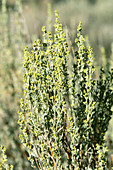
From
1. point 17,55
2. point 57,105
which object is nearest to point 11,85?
point 17,55

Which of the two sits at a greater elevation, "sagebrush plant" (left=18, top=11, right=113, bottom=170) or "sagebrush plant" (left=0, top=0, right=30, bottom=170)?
"sagebrush plant" (left=0, top=0, right=30, bottom=170)

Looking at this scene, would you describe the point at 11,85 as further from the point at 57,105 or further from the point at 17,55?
the point at 57,105

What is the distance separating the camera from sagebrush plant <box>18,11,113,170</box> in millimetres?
1464

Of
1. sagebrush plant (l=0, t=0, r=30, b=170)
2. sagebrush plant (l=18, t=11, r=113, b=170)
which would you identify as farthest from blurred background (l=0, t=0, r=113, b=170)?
sagebrush plant (l=18, t=11, r=113, b=170)

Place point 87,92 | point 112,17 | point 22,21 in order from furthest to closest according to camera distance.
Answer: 1. point 112,17
2. point 22,21
3. point 87,92

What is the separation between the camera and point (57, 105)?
149cm

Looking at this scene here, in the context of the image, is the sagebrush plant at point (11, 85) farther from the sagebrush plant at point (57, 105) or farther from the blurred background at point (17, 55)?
the sagebrush plant at point (57, 105)

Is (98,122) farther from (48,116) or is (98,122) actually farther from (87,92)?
(48,116)

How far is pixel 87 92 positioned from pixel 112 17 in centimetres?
463

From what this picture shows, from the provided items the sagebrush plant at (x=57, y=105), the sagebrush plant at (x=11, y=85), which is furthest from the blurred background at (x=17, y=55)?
the sagebrush plant at (x=57, y=105)

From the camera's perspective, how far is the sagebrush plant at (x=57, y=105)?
146cm

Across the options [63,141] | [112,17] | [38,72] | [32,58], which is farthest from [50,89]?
[112,17]

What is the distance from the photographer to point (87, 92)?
146 centimetres

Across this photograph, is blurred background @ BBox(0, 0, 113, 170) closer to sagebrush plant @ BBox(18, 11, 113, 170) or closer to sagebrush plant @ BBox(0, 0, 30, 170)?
sagebrush plant @ BBox(0, 0, 30, 170)
